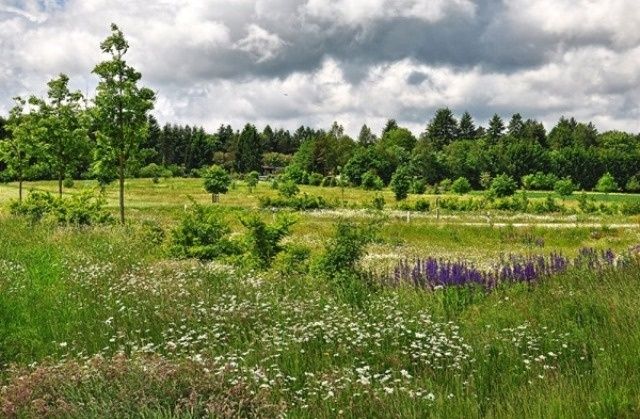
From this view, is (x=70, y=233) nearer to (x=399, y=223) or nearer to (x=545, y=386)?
(x=545, y=386)

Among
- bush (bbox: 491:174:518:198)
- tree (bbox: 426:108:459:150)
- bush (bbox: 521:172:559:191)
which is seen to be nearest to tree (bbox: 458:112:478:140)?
tree (bbox: 426:108:459:150)

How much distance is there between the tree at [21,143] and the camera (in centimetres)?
3388

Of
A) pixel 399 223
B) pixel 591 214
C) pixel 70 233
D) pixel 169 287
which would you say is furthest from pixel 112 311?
pixel 591 214

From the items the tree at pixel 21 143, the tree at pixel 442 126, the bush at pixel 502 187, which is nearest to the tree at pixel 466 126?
the tree at pixel 442 126

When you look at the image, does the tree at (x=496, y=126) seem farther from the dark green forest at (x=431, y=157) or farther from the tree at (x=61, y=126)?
the tree at (x=61, y=126)

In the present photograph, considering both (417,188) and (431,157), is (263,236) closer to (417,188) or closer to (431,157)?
(417,188)

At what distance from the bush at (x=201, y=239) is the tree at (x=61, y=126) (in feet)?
62.1

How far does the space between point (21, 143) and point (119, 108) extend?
41.3 feet

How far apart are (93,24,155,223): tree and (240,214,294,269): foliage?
12.5 metres

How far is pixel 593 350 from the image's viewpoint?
6.04 meters

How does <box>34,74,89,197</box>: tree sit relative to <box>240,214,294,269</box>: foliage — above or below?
above

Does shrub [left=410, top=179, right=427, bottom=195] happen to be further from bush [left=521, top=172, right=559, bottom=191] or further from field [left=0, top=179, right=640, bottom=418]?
field [left=0, top=179, right=640, bottom=418]

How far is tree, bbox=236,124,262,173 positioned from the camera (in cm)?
11638

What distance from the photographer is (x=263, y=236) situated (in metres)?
14.0
